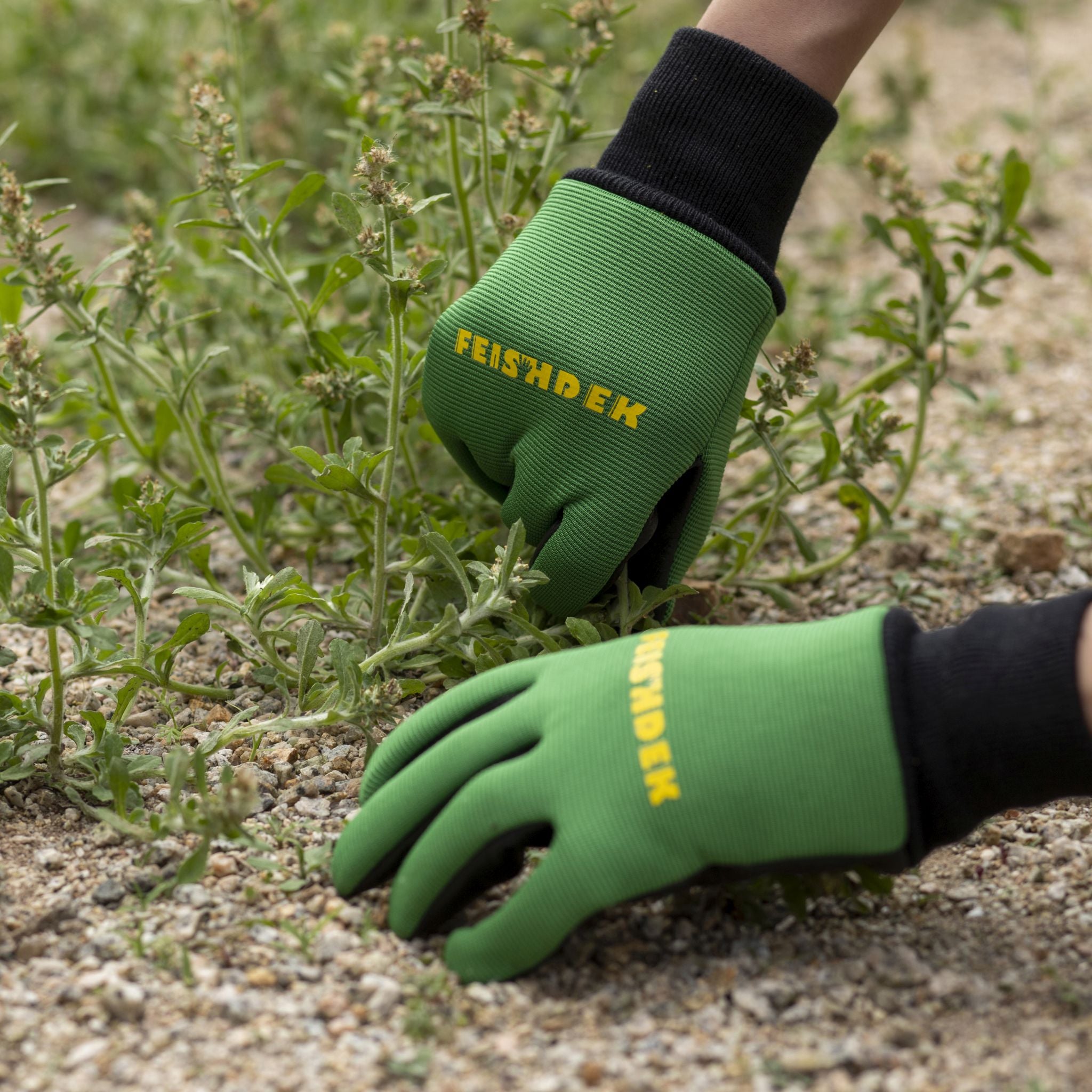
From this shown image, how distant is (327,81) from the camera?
2484 millimetres

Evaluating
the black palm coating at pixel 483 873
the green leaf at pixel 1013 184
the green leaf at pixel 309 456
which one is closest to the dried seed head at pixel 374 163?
the green leaf at pixel 309 456

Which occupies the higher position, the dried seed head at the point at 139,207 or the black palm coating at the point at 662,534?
the dried seed head at the point at 139,207

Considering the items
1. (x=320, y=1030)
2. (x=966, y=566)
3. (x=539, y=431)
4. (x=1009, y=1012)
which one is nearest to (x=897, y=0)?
(x=539, y=431)

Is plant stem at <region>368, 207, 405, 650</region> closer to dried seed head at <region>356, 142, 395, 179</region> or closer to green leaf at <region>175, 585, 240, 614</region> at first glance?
dried seed head at <region>356, 142, 395, 179</region>

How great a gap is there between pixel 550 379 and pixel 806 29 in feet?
2.31

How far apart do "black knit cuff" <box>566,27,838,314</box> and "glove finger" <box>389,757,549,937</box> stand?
93 centimetres

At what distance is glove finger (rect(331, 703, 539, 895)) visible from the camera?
1491 millimetres

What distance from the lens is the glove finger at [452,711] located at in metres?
1.57

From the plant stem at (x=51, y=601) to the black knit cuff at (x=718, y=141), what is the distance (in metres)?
0.94

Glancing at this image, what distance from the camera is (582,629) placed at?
71.1 inches

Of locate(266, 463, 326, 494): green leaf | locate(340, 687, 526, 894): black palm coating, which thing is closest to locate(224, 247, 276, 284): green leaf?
locate(266, 463, 326, 494): green leaf

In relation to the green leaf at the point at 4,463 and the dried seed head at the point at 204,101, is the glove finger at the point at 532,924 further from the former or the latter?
the dried seed head at the point at 204,101

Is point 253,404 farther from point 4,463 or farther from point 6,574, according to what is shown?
point 6,574

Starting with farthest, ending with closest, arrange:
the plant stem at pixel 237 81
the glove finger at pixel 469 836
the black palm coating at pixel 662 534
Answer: the plant stem at pixel 237 81 < the black palm coating at pixel 662 534 < the glove finger at pixel 469 836
